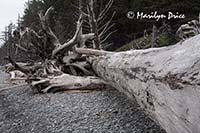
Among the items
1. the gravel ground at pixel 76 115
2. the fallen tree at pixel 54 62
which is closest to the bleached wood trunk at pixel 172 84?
the gravel ground at pixel 76 115

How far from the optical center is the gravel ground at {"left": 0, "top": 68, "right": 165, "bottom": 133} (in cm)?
335

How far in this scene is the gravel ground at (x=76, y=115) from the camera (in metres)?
3.35

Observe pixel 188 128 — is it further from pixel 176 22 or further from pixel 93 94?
pixel 176 22

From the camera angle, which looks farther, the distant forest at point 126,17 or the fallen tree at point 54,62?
the distant forest at point 126,17

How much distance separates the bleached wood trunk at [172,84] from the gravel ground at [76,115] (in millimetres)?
→ 556

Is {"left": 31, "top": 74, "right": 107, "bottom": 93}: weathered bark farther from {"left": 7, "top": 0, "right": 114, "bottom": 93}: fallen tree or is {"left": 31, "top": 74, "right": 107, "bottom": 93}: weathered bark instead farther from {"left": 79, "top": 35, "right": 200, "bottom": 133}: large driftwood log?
{"left": 79, "top": 35, "right": 200, "bottom": 133}: large driftwood log

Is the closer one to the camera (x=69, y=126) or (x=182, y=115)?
(x=182, y=115)

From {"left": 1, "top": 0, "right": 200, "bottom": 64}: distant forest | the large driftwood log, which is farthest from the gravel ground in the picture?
{"left": 1, "top": 0, "right": 200, "bottom": 64}: distant forest

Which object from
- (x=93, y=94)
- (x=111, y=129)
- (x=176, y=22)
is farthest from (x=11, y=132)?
(x=176, y=22)

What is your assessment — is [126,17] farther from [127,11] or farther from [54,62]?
[54,62]

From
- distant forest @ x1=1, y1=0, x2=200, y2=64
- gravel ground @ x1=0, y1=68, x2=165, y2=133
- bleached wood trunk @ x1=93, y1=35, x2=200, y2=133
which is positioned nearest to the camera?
bleached wood trunk @ x1=93, y1=35, x2=200, y2=133

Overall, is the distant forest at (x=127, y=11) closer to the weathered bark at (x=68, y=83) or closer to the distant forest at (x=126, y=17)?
the distant forest at (x=126, y=17)

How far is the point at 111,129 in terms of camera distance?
10.6ft

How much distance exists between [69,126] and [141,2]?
50.9 feet
